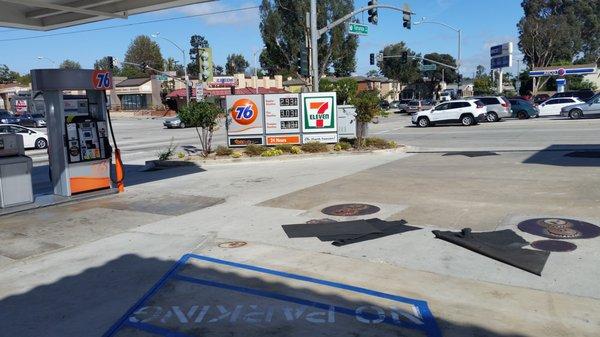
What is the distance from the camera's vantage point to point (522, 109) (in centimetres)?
3625

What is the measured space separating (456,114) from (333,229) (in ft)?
88.3

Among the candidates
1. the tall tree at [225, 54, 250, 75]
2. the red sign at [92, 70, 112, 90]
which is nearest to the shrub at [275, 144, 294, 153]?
the red sign at [92, 70, 112, 90]

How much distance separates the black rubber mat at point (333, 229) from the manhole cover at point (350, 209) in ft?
2.39

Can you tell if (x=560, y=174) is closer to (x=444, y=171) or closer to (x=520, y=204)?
(x=444, y=171)

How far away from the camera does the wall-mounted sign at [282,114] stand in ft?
65.4

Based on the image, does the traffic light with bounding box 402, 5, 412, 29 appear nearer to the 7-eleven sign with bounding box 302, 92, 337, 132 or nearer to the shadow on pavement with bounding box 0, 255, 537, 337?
the 7-eleven sign with bounding box 302, 92, 337, 132

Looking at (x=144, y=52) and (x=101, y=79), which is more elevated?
(x=144, y=52)

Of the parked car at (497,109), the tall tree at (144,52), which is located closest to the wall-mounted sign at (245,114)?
the parked car at (497,109)

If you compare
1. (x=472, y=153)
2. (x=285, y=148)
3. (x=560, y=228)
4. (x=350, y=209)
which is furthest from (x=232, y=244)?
(x=472, y=153)

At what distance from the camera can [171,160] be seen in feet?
58.3

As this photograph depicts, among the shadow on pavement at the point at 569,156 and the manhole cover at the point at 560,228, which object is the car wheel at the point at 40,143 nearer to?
the shadow on pavement at the point at 569,156

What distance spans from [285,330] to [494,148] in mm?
15562

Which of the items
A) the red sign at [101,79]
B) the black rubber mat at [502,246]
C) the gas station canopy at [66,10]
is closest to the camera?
the black rubber mat at [502,246]

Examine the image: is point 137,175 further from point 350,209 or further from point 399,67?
point 399,67
